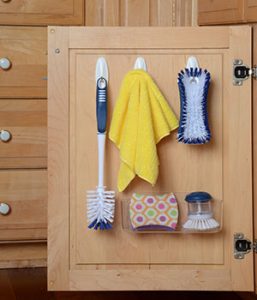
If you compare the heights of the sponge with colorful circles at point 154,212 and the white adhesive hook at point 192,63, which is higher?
the white adhesive hook at point 192,63

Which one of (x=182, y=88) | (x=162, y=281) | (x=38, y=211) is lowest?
(x=162, y=281)

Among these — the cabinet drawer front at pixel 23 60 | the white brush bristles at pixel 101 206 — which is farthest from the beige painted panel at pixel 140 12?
the white brush bristles at pixel 101 206

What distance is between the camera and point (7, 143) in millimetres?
1716

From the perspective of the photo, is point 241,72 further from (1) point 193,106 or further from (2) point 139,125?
(2) point 139,125

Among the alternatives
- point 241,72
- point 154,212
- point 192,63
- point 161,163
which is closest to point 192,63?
point 192,63

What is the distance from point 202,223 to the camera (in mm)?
1309

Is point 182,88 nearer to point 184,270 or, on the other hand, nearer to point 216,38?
point 216,38

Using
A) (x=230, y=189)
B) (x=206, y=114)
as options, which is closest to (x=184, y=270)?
(x=230, y=189)

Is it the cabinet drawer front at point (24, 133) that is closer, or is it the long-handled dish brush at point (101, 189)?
the long-handled dish brush at point (101, 189)

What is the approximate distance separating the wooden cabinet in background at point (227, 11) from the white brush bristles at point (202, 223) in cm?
44

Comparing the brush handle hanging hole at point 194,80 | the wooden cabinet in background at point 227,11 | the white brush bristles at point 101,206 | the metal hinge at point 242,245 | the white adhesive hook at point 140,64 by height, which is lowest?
the metal hinge at point 242,245

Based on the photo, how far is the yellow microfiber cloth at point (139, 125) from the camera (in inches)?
50.4

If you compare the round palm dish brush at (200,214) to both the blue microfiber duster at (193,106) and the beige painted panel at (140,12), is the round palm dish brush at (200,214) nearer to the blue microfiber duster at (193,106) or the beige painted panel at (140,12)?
the blue microfiber duster at (193,106)

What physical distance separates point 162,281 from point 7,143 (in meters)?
0.63
